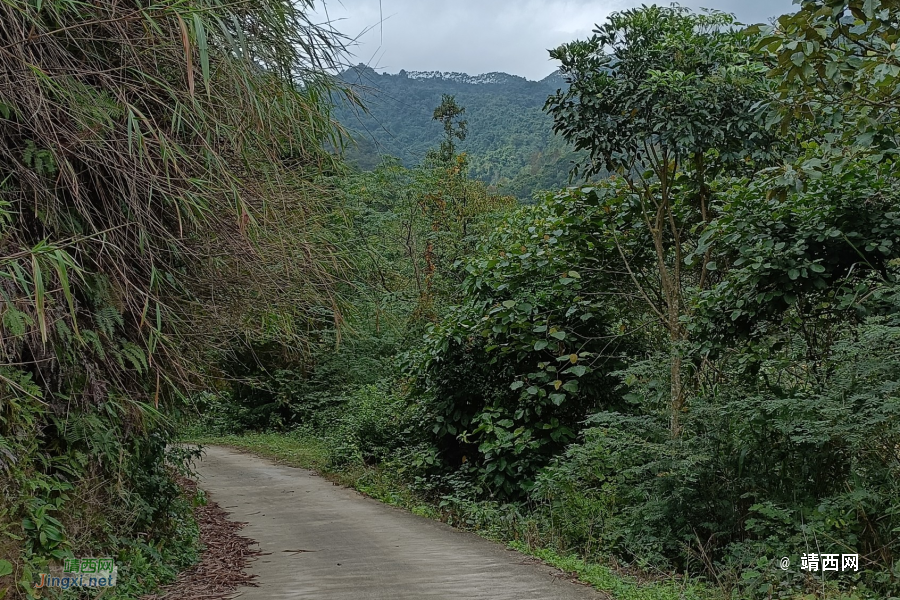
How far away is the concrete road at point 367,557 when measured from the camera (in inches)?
218

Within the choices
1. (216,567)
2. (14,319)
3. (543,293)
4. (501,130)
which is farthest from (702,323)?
(501,130)

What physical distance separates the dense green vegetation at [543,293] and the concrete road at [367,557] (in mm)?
623

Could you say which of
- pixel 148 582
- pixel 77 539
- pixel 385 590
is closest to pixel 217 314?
pixel 77 539

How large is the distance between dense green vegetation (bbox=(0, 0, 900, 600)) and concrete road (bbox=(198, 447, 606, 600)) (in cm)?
62

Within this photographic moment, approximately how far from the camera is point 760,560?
5.99m

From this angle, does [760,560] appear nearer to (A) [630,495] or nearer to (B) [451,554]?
(A) [630,495]

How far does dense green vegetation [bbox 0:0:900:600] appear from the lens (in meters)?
4.36

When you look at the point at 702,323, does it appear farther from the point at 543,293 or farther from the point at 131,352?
the point at 131,352

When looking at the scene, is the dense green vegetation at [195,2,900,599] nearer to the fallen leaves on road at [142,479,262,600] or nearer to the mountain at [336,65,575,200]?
the fallen leaves on road at [142,479,262,600]

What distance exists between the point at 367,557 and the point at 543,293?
4.50 metres

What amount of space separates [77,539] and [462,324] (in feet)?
23.0

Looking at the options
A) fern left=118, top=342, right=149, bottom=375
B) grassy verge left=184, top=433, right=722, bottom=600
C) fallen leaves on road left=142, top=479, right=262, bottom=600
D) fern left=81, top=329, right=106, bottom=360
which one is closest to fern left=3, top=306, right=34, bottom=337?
fern left=81, top=329, right=106, bottom=360

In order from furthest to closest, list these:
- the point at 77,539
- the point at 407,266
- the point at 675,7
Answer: the point at 407,266 → the point at 675,7 → the point at 77,539

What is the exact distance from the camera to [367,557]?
22.9 ft
